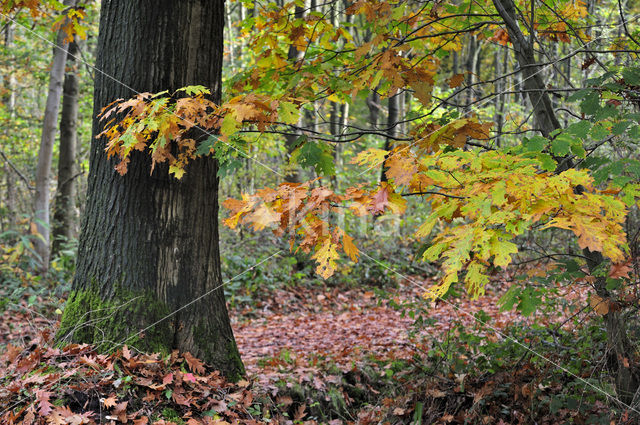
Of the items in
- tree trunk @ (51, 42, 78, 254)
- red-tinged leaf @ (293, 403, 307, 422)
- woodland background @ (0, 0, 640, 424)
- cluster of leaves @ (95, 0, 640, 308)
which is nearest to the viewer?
cluster of leaves @ (95, 0, 640, 308)

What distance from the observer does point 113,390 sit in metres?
2.88

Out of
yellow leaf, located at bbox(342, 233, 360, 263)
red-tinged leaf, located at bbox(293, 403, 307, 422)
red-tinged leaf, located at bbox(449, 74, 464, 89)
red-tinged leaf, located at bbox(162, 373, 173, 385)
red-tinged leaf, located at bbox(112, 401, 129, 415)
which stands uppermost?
red-tinged leaf, located at bbox(449, 74, 464, 89)

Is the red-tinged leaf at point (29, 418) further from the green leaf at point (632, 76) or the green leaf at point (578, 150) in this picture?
the green leaf at point (632, 76)

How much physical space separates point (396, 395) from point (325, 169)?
7.64 feet

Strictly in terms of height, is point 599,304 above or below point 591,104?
below

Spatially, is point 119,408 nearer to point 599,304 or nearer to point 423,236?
point 423,236

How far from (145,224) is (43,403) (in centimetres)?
129

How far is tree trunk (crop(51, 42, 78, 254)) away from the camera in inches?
328

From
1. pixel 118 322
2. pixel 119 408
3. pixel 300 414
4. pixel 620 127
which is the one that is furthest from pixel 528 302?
pixel 118 322

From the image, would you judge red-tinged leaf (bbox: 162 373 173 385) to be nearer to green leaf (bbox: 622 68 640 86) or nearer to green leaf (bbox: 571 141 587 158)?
green leaf (bbox: 571 141 587 158)

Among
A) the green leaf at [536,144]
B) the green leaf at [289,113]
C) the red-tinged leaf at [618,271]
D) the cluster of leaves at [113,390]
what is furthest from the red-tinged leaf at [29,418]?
the red-tinged leaf at [618,271]

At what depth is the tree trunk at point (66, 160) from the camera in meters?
8.32

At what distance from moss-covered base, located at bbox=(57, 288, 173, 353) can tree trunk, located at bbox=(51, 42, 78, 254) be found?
5598 mm

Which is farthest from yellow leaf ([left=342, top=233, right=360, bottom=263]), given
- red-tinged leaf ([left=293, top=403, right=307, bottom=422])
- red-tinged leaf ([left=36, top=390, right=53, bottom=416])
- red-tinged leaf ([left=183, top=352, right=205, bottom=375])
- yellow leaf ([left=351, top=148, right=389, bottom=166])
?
red-tinged leaf ([left=293, top=403, right=307, bottom=422])
